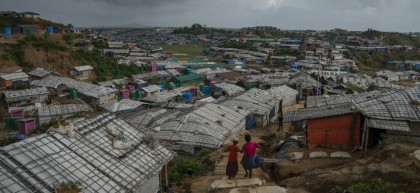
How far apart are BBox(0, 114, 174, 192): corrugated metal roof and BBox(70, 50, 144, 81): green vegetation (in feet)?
154

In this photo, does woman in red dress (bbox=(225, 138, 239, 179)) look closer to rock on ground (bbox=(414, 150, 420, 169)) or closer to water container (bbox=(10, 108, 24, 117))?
rock on ground (bbox=(414, 150, 420, 169))

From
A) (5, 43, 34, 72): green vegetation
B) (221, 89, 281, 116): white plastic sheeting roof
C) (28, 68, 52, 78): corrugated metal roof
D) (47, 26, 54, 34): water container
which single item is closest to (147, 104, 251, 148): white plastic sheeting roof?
(221, 89, 281, 116): white plastic sheeting roof

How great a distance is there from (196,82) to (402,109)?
156ft

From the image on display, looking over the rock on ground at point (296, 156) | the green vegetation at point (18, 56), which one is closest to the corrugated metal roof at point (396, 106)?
the rock on ground at point (296, 156)

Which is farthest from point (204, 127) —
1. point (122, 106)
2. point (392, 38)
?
Answer: point (392, 38)

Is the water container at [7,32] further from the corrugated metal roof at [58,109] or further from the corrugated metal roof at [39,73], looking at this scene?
the corrugated metal roof at [58,109]

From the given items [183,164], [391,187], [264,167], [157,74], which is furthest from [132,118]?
[157,74]

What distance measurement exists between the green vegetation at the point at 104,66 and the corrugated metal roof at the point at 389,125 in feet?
156

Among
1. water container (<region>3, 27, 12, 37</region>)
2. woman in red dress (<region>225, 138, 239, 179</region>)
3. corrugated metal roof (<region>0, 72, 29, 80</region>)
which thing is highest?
water container (<region>3, 27, 12, 37</region>)

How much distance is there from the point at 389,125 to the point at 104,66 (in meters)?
53.1

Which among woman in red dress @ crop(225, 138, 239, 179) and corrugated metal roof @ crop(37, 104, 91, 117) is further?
corrugated metal roof @ crop(37, 104, 91, 117)

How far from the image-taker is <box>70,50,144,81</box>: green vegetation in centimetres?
5716

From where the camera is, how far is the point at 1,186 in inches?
254

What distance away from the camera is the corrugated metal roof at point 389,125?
12875mm
